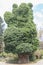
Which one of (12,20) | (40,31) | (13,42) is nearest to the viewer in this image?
(13,42)

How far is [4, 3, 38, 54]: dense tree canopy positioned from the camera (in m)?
20.0

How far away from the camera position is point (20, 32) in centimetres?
2012

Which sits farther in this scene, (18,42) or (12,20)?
(12,20)

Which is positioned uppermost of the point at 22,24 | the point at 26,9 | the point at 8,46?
the point at 26,9

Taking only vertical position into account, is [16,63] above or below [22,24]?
below

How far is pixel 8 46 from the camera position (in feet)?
67.1

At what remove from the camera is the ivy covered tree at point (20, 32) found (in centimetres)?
2000

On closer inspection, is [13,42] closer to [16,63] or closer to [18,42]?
[18,42]

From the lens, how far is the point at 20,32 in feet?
66.0

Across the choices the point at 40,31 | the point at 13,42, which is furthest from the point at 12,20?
the point at 40,31

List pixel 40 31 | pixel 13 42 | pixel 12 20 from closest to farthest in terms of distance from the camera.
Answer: pixel 13 42
pixel 12 20
pixel 40 31

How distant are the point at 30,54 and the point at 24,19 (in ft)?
12.5

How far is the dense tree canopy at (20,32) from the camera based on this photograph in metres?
20.0

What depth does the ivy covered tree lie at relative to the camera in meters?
20.0
